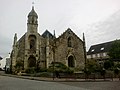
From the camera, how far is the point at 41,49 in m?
41.2

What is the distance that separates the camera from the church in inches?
1578

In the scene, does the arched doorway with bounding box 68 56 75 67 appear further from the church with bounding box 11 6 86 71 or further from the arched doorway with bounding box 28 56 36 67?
the arched doorway with bounding box 28 56 36 67

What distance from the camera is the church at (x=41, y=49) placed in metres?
40.1

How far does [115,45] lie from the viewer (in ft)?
164

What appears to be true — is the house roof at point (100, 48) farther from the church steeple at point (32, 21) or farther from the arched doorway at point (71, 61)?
the church steeple at point (32, 21)

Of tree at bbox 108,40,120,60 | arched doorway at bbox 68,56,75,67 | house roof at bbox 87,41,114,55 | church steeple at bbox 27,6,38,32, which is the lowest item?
arched doorway at bbox 68,56,75,67

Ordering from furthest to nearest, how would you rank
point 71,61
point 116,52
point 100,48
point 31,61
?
point 100,48, point 116,52, point 71,61, point 31,61

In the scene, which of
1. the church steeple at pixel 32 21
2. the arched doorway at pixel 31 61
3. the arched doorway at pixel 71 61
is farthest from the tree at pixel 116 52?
the church steeple at pixel 32 21

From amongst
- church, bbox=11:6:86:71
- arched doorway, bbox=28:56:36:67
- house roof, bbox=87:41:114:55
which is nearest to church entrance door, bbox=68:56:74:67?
church, bbox=11:6:86:71

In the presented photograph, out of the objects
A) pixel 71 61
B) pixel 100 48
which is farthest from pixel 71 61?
pixel 100 48

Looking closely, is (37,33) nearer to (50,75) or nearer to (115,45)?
(50,75)

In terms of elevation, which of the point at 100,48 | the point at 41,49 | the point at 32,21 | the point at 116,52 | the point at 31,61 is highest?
the point at 32,21

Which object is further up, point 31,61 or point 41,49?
point 41,49

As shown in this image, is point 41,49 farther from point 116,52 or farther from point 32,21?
point 116,52
